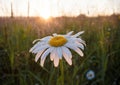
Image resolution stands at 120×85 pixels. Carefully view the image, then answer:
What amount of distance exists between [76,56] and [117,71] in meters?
0.34

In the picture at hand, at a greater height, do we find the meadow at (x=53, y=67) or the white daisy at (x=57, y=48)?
the white daisy at (x=57, y=48)

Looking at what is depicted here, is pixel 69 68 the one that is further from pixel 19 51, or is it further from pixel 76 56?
pixel 19 51

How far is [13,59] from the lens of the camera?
Answer: 2.46 m

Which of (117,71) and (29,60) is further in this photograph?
(29,60)

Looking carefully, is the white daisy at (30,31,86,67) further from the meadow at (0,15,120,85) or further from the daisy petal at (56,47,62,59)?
the meadow at (0,15,120,85)

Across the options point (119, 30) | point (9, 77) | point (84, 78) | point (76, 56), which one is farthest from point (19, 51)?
point (119, 30)

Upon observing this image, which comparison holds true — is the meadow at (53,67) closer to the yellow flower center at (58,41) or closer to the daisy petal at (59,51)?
the yellow flower center at (58,41)

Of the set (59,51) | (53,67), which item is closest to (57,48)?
(59,51)

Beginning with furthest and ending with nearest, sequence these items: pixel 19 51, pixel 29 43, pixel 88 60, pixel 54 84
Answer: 1. pixel 29 43
2. pixel 19 51
3. pixel 88 60
4. pixel 54 84

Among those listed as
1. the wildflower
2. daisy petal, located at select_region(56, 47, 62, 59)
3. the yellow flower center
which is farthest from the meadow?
daisy petal, located at select_region(56, 47, 62, 59)

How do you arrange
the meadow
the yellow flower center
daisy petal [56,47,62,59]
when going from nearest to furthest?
daisy petal [56,47,62,59]
the yellow flower center
the meadow

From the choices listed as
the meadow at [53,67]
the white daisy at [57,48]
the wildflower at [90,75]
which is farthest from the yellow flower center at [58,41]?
the wildflower at [90,75]

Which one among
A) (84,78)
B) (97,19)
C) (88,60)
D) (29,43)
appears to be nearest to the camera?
(84,78)

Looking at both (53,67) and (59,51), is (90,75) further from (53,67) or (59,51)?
(59,51)
